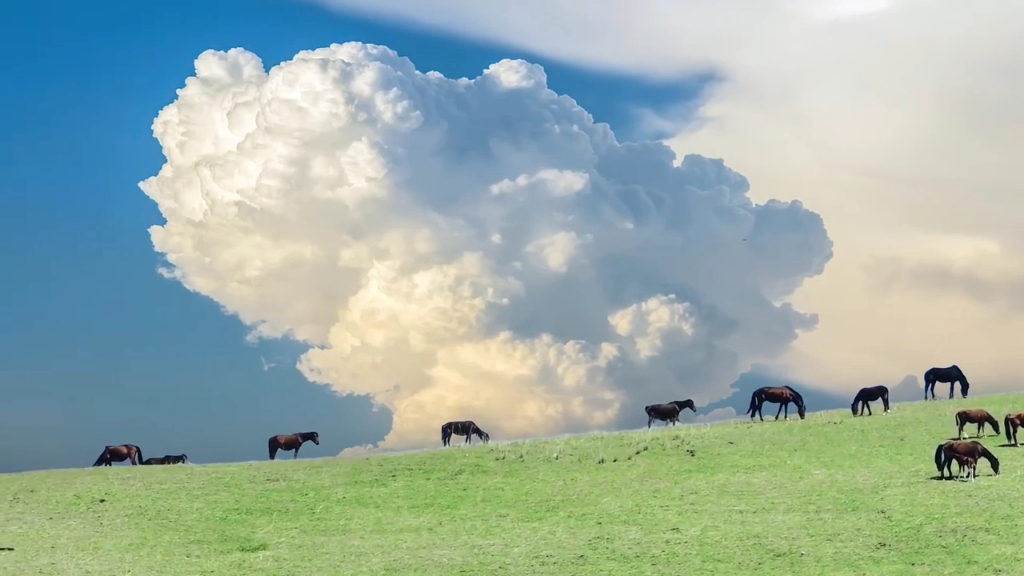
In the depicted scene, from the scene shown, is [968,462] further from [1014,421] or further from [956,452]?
[1014,421]

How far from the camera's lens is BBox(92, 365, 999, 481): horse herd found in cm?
3434

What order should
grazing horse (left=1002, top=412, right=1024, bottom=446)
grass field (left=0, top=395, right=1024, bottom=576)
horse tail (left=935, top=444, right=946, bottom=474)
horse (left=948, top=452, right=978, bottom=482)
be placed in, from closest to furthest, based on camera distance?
grass field (left=0, top=395, right=1024, bottom=576), horse (left=948, top=452, right=978, bottom=482), horse tail (left=935, top=444, right=946, bottom=474), grazing horse (left=1002, top=412, right=1024, bottom=446)

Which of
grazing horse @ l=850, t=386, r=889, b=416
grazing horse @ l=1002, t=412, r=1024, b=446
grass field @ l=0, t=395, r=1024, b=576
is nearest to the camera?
grass field @ l=0, t=395, r=1024, b=576

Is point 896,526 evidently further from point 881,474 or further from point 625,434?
point 625,434

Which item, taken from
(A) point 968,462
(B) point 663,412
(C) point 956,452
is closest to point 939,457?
(C) point 956,452

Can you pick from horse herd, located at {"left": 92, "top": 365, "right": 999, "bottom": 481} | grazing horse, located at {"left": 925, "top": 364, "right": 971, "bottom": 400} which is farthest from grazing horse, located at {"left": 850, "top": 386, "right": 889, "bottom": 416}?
grazing horse, located at {"left": 925, "top": 364, "right": 971, "bottom": 400}

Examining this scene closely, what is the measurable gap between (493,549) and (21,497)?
62.5 ft

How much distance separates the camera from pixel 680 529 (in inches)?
1212

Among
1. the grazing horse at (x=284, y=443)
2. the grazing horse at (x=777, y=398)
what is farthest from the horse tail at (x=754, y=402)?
the grazing horse at (x=284, y=443)

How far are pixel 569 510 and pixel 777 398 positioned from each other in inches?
637

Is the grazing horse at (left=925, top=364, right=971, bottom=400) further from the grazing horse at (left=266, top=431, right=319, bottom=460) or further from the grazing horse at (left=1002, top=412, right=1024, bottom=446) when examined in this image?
the grazing horse at (left=266, top=431, right=319, bottom=460)

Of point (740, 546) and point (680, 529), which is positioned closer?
point (740, 546)

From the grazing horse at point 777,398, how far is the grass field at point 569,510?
2.09 m

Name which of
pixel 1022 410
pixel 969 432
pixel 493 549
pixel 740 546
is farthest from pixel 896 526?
pixel 1022 410
